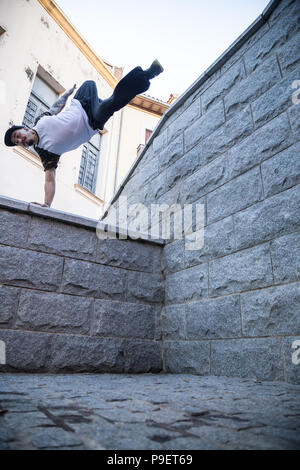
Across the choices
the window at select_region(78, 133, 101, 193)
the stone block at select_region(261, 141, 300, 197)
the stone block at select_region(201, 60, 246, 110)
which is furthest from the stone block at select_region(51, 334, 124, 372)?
the window at select_region(78, 133, 101, 193)

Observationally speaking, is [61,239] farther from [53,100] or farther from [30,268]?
[53,100]

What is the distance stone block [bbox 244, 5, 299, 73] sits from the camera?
9.19 feet

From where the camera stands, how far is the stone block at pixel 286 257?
7.34ft

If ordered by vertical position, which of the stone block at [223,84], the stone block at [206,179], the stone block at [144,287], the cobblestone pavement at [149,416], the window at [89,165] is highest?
the window at [89,165]

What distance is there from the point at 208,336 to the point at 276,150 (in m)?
1.80

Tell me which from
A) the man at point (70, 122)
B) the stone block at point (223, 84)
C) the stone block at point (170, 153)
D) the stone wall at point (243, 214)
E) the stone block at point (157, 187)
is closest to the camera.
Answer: the stone wall at point (243, 214)

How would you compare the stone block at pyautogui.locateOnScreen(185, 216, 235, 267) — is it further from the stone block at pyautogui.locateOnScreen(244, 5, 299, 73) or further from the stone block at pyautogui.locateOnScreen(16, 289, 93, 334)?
the stone block at pyautogui.locateOnScreen(244, 5, 299, 73)

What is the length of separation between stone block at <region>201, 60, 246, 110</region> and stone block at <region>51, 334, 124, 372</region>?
2.95 m

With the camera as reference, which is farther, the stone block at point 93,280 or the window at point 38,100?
the window at point 38,100

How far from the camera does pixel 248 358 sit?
2.44 meters

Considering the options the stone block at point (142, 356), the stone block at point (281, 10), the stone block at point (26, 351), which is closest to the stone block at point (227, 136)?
the stone block at point (281, 10)

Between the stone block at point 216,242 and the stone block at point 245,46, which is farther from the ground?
the stone block at point 245,46

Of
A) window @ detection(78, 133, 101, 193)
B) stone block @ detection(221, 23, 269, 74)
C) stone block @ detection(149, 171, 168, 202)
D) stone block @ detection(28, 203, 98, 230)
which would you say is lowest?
stone block @ detection(28, 203, 98, 230)

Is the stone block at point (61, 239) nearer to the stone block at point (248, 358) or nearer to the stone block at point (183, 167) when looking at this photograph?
the stone block at point (183, 167)
